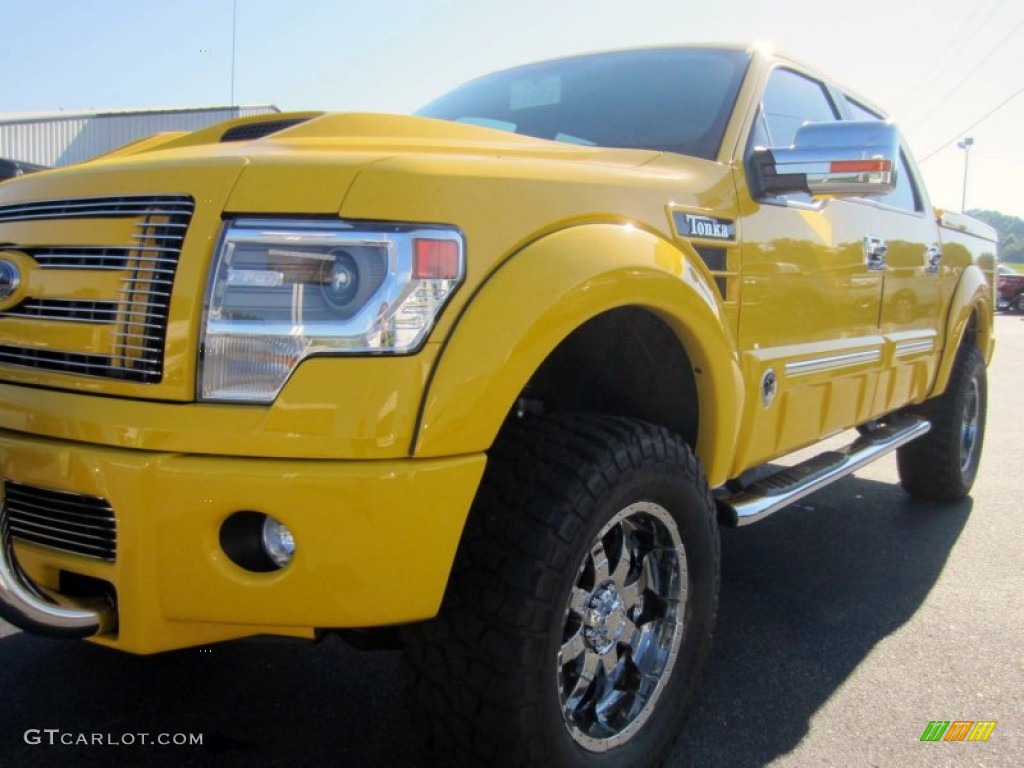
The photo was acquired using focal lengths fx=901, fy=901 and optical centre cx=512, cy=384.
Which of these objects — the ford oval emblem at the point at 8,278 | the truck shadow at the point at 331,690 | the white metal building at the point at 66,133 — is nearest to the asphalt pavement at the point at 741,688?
the truck shadow at the point at 331,690

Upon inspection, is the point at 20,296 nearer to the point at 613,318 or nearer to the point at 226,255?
the point at 226,255

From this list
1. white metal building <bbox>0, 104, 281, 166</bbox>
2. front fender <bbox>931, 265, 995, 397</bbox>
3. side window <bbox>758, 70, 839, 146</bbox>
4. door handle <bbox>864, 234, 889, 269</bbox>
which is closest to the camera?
side window <bbox>758, 70, 839, 146</bbox>

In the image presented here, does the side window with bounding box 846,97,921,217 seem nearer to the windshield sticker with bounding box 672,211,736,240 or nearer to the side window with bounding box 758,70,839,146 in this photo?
the side window with bounding box 758,70,839,146

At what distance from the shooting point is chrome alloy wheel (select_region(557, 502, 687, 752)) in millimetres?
2059

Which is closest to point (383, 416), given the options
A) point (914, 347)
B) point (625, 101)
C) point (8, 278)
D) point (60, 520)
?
point (60, 520)

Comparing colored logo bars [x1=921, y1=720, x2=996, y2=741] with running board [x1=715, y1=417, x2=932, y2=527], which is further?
running board [x1=715, y1=417, x2=932, y2=527]

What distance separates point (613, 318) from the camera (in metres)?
2.29

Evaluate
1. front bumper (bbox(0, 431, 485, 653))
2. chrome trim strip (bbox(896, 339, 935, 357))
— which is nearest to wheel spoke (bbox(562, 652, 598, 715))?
front bumper (bbox(0, 431, 485, 653))

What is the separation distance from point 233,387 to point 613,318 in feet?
3.41

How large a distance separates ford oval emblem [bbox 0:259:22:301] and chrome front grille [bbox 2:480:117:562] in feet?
1.30

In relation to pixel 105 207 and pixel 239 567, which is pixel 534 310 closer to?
pixel 239 567

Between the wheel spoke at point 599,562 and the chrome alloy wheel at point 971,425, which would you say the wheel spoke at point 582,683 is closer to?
the wheel spoke at point 599,562

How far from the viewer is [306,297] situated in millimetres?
1611

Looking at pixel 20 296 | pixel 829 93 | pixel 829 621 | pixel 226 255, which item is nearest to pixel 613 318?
pixel 226 255
